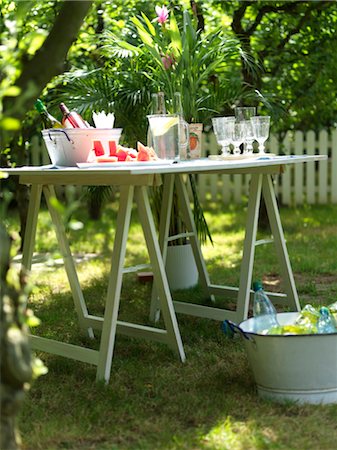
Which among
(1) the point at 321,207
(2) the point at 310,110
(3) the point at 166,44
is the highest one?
(3) the point at 166,44

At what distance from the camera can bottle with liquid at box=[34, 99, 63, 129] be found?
3637mm

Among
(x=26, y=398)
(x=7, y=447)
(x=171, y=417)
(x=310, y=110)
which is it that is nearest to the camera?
(x=7, y=447)

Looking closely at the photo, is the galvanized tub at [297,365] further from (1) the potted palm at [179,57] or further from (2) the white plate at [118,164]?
(1) the potted palm at [179,57]

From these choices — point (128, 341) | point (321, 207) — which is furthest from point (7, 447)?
point (321, 207)

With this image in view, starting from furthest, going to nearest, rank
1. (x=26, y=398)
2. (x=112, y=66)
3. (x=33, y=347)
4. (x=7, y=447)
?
1. (x=112, y=66)
2. (x=33, y=347)
3. (x=26, y=398)
4. (x=7, y=447)

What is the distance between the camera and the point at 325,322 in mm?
3020

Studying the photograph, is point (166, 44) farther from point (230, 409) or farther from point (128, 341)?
point (230, 409)

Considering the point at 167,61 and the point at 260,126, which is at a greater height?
the point at 167,61

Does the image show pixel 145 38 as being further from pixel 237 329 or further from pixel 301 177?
pixel 301 177

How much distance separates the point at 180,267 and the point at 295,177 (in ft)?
16.0

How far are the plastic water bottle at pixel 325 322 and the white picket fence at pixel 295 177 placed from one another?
20.2 ft

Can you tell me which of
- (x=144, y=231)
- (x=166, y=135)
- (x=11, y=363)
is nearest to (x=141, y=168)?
(x=144, y=231)

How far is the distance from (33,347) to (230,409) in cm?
112

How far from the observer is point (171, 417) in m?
2.85
